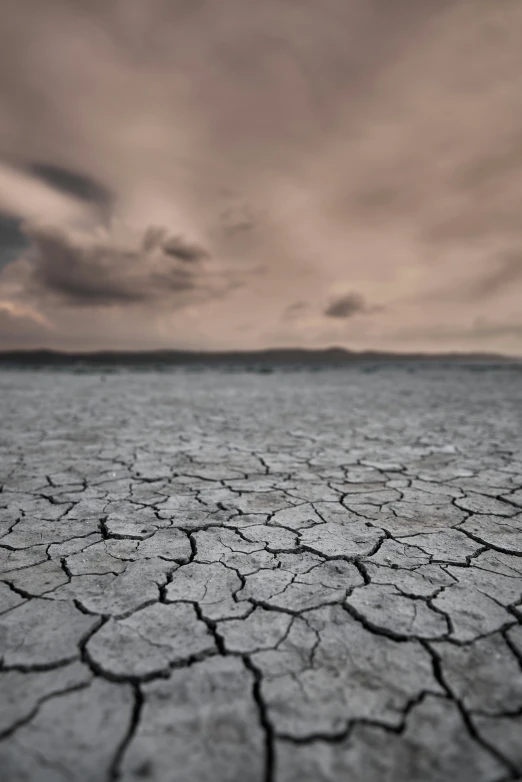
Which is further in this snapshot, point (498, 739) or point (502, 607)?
point (502, 607)

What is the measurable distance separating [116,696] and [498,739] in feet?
2.98

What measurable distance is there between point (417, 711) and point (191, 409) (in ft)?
19.6

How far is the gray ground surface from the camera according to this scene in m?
0.88

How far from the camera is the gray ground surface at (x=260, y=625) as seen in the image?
879 mm

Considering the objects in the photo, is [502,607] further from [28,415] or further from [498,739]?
[28,415]

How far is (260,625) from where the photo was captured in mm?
1269

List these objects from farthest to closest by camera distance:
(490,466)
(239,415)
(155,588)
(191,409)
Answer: (191,409) → (239,415) → (490,466) → (155,588)

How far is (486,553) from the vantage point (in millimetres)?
1725

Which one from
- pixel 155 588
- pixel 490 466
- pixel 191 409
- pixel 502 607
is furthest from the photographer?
pixel 191 409

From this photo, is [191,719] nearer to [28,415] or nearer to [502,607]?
[502,607]

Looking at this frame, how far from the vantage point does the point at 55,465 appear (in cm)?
310

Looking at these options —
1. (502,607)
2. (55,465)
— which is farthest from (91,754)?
(55,465)

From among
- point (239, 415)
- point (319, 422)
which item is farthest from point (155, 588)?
point (239, 415)

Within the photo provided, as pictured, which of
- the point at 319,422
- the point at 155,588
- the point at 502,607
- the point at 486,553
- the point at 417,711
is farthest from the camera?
the point at 319,422
